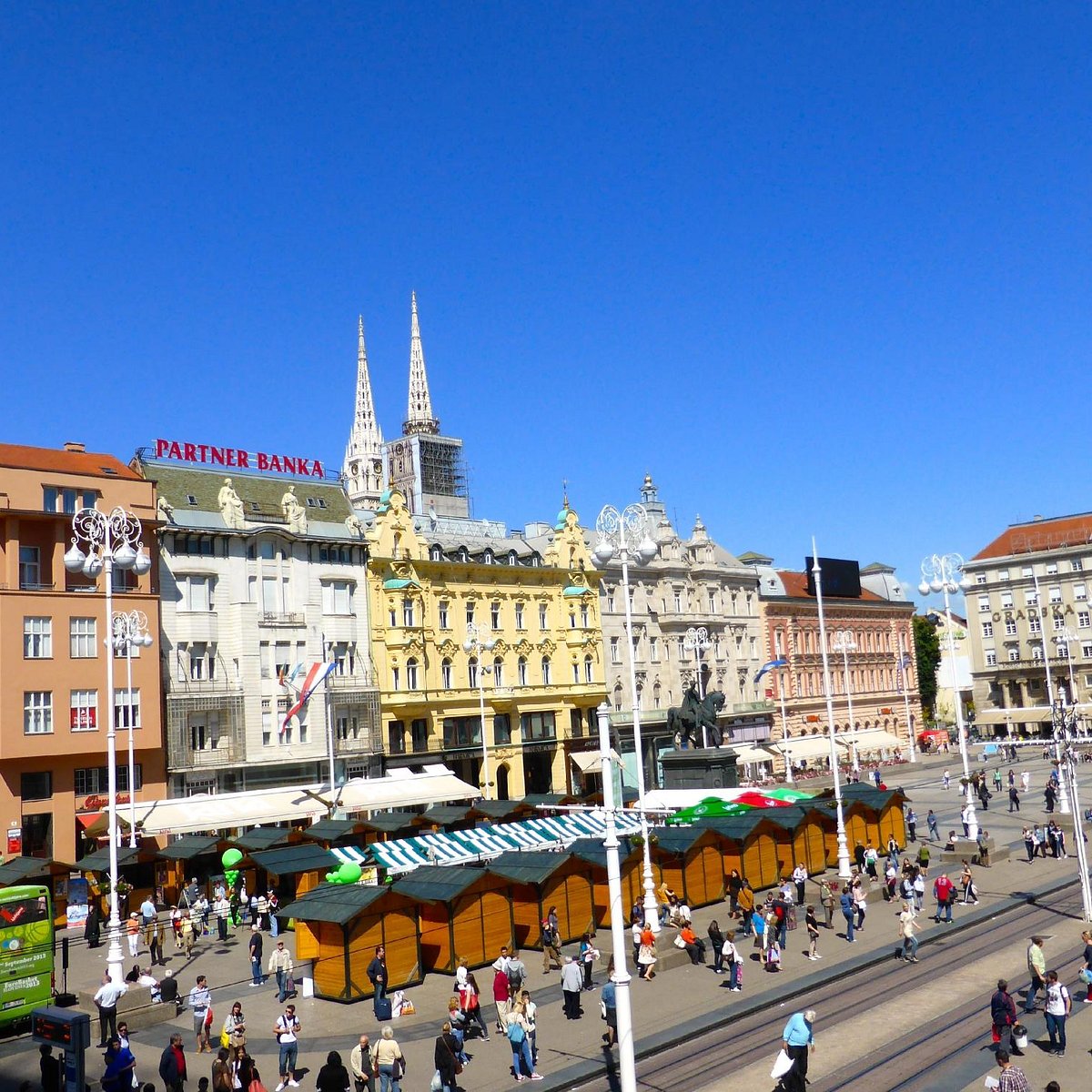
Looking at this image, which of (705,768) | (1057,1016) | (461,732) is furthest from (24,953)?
(461,732)

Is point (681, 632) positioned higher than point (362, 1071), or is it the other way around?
point (681, 632)

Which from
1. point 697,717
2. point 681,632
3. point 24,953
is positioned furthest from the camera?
point 681,632

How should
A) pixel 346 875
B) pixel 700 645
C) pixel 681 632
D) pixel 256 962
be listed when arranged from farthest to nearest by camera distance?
pixel 681 632 → pixel 700 645 → pixel 346 875 → pixel 256 962

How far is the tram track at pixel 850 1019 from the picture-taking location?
20.7m

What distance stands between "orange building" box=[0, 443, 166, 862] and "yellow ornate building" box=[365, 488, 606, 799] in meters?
15.6

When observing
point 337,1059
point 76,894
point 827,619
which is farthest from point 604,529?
point 827,619

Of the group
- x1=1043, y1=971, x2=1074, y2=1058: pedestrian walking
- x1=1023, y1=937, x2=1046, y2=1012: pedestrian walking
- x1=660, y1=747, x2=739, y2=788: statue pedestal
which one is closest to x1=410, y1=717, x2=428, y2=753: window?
x1=660, y1=747, x2=739, y2=788: statue pedestal

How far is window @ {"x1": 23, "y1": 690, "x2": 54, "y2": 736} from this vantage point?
5053 centimetres

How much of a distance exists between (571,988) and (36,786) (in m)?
34.8

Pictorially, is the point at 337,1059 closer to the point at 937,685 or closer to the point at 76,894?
the point at 76,894

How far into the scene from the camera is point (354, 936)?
28.3m

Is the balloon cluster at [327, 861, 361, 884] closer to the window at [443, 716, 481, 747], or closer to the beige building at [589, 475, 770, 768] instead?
the window at [443, 716, 481, 747]

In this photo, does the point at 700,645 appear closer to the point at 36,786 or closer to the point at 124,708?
the point at 124,708

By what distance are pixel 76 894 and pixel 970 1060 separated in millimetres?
29877
